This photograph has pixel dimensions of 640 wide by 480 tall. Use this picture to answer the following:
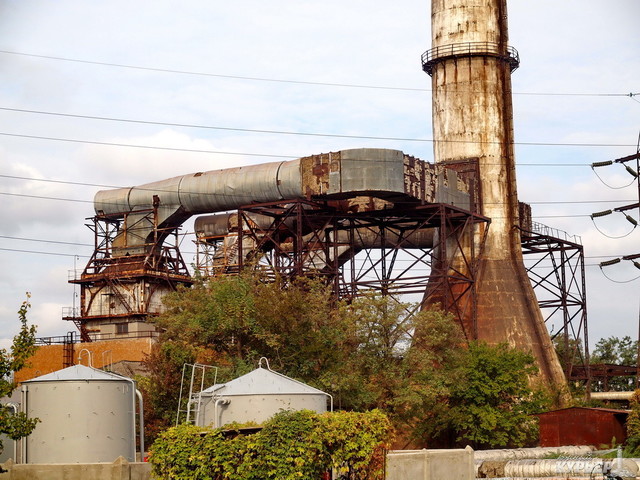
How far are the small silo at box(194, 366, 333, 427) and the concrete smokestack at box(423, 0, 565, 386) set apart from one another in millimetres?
32635

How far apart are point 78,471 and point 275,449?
6814 millimetres

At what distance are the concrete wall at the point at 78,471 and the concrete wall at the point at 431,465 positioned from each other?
6404 mm

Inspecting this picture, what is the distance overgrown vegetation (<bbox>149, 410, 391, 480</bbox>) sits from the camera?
2306 centimetres

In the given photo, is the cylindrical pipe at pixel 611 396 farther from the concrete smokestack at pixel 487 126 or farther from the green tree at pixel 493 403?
the green tree at pixel 493 403

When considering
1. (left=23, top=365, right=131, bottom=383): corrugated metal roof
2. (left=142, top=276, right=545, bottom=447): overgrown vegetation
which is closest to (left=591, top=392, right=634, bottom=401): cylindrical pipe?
A: (left=142, top=276, right=545, bottom=447): overgrown vegetation

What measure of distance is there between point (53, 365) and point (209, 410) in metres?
35.9

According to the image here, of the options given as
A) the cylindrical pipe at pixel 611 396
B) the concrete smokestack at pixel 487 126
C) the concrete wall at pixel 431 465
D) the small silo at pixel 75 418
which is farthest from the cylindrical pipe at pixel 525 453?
the cylindrical pipe at pixel 611 396

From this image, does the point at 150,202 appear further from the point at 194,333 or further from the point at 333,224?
the point at 194,333

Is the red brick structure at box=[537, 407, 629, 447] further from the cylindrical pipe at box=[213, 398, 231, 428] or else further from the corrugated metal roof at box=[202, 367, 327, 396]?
the cylindrical pipe at box=[213, 398, 231, 428]

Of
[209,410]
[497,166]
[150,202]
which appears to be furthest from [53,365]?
[209,410]

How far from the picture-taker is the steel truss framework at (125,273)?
62.2 metres

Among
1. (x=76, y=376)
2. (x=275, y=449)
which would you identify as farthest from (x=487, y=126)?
(x=275, y=449)

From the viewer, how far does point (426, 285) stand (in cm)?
5628

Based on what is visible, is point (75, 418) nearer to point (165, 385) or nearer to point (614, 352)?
point (165, 385)
